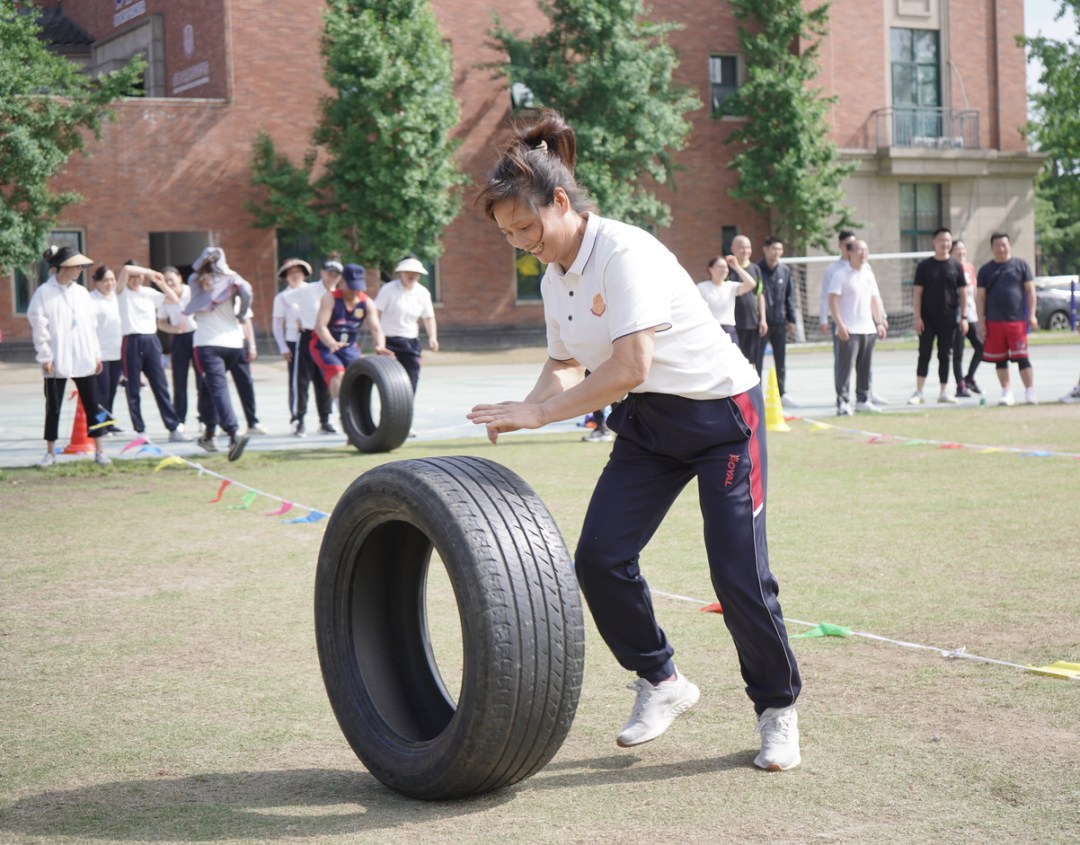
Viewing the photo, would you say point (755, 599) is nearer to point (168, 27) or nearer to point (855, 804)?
point (855, 804)

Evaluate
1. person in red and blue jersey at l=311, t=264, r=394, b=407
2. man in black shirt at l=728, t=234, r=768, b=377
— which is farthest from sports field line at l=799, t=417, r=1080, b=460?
person in red and blue jersey at l=311, t=264, r=394, b=407

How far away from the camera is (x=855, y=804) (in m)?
3.33

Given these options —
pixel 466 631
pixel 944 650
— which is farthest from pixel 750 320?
pixel 466 631

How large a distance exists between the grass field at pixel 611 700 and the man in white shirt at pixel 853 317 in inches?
228

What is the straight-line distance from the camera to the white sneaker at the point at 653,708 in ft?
12.7

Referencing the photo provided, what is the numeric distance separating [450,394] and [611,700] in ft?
50.7

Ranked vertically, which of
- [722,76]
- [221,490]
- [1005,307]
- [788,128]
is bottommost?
[221,490]

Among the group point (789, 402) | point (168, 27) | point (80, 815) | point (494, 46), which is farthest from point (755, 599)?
point (168, 27)

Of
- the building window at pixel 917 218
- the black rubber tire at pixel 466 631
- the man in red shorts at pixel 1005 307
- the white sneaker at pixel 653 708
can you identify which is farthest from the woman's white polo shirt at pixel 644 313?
the building window at pixel 917 218

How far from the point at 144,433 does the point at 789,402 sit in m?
8.37

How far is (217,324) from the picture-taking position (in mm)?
12164

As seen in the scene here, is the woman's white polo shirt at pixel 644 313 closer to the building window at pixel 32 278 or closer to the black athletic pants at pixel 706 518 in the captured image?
the black athletic pants at pixel 706 518

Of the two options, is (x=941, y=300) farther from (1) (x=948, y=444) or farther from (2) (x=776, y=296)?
(1) (x=948, y=444)

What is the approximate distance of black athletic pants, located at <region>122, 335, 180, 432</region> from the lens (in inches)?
539
